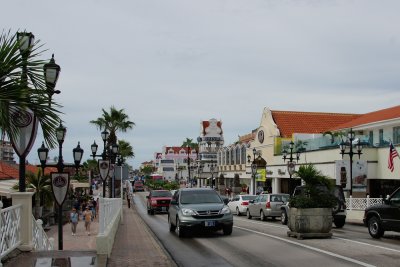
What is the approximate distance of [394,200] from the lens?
15984 mm

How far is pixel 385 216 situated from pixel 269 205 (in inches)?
449

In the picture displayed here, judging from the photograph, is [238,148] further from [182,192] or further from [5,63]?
[5,63]

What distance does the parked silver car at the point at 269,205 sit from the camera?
27.0 meters

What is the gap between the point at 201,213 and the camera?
17.2 meters

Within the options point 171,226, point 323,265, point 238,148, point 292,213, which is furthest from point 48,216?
point 238,148

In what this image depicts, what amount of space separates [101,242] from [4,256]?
1.99 m

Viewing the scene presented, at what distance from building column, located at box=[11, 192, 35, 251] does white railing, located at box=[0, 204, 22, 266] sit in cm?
12

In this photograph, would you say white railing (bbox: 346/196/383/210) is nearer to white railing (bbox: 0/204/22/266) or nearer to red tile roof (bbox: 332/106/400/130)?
red tile roof (bbox: 332/106/400/130)

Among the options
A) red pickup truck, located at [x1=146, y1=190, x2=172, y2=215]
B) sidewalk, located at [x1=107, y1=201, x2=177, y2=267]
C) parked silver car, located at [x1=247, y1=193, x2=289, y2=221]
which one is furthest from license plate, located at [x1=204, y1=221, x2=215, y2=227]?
red pickup truck, located at [x1=146, y1=190, x2=172, y2=215]

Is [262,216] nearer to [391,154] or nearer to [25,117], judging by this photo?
[391,154]

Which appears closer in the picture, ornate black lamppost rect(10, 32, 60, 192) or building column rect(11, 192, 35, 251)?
ornate black lamppost rect(10, 32, 60, 192)

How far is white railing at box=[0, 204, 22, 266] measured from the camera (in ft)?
30.0

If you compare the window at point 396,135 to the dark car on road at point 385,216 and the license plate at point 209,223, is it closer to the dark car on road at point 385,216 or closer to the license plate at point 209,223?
the dark car on road at point 385,216

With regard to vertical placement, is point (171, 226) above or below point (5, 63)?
below
